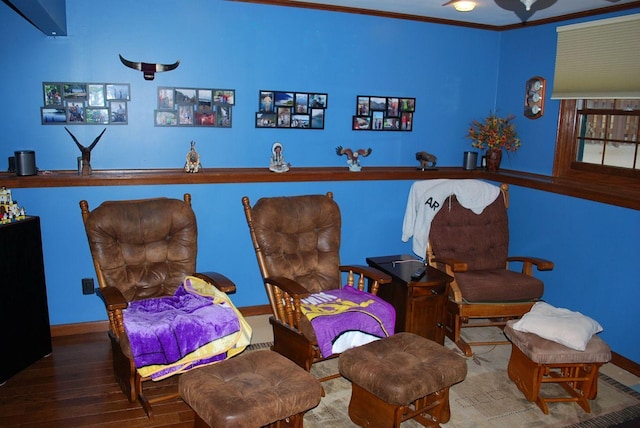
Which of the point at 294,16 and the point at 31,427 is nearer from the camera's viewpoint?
the point at 31,427

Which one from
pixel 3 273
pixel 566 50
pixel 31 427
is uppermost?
pixel 566 50

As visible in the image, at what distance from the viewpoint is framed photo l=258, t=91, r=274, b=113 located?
435 cm

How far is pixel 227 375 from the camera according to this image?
104 inches

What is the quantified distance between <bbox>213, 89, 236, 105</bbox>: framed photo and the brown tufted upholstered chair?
0.87 m

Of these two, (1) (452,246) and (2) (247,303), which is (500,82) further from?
(2) (247,303)

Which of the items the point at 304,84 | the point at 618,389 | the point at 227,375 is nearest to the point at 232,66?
the point at 304,84

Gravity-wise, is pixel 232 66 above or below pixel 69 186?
above

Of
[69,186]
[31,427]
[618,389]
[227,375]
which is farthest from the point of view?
[69,186]

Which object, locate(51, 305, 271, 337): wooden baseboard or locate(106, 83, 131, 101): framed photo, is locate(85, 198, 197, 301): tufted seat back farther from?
locate(106, 83, 131, 101): framed photo

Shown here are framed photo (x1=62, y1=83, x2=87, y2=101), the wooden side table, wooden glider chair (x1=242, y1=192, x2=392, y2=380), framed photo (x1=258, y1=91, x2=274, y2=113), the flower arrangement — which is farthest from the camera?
the flower arrangement

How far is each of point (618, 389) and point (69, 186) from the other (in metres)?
3.95

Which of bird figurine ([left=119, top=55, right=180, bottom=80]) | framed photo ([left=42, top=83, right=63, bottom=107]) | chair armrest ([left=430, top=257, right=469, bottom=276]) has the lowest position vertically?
chair armrest ([left=430, top=257, right=469, bottom=276])

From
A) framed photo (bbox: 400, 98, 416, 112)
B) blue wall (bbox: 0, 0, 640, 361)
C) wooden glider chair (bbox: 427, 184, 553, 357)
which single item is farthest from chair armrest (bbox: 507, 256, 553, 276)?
framed photo (bbox: 400, 98, 416, 112)

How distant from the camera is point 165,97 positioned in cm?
409
